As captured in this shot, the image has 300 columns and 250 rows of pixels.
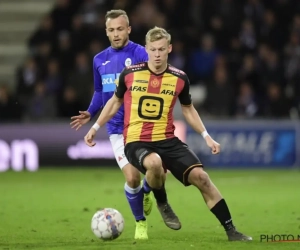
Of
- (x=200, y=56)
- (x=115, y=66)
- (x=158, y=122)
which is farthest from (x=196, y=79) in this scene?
(x=158, y=122)

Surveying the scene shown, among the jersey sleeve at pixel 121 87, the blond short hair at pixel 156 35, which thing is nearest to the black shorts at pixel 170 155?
the jersey sleeve at pixel 121 87

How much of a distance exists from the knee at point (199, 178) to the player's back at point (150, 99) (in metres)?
0.52

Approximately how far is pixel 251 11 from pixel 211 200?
12.7 metres

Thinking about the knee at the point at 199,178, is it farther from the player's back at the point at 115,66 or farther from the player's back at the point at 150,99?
the player's back at the point at 115,66

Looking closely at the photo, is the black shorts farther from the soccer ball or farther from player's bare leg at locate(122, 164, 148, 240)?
the soccer ball

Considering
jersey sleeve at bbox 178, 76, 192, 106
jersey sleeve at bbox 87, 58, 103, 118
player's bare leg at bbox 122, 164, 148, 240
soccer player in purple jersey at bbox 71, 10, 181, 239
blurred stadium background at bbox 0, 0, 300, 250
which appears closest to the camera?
jersey sleeve at bbox 178, 76, 192, 106

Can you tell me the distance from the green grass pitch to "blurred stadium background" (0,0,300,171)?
1.91ft

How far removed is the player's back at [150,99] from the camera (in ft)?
26.3

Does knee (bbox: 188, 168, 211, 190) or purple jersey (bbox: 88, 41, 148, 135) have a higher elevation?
purple jersey (bbox: 88, 41, 148, 135)

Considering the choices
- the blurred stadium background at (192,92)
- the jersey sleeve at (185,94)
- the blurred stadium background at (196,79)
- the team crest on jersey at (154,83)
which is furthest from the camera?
the blurred stadium background at (196,79)

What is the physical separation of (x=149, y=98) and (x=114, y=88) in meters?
0.92

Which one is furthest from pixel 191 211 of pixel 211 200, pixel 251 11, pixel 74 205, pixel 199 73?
pixel 251 11

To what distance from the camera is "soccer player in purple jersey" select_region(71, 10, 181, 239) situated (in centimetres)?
860

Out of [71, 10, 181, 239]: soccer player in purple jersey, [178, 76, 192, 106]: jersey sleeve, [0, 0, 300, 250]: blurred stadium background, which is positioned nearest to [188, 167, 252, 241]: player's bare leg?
[178, 76, 192, 106]: jersey sleeve
